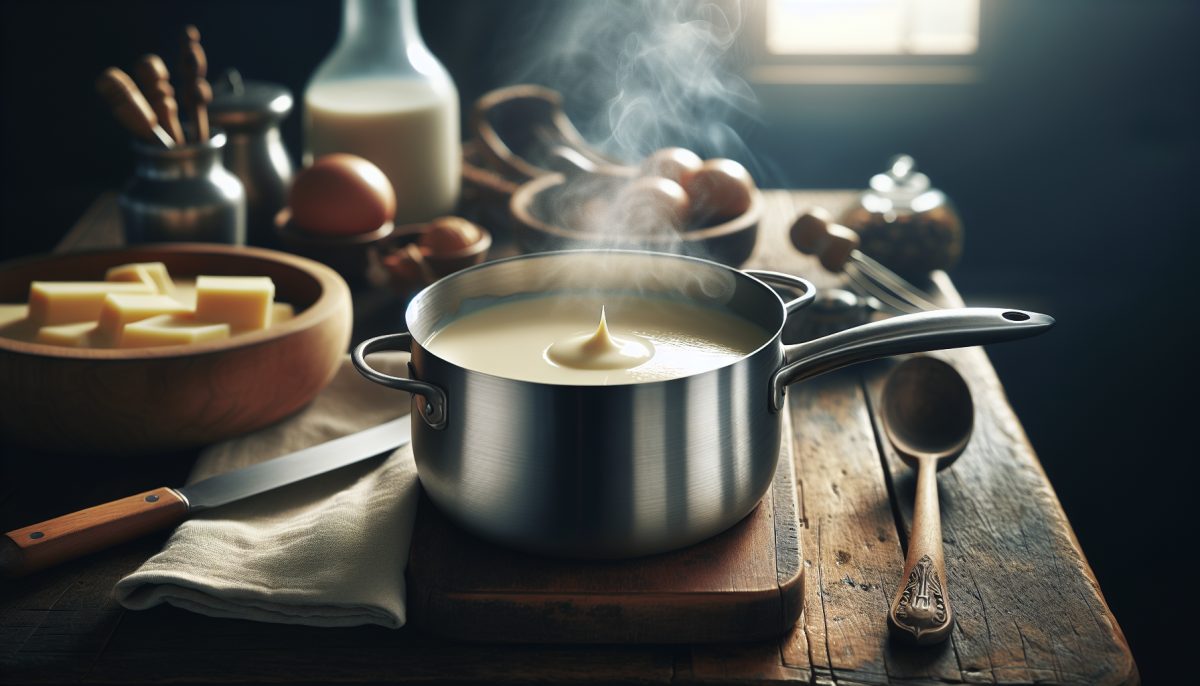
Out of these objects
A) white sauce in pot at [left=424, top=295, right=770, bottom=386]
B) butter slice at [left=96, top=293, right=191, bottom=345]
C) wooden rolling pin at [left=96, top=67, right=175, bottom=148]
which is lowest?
butter slice at [left=96, top=293, right=191, bottom=345]

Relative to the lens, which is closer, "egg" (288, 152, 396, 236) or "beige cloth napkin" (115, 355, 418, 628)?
"beige cloth napkin" (115, 355, 418, 628)

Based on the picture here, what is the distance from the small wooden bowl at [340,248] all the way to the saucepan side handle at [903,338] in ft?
2.54

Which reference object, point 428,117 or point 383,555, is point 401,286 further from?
point 383,555

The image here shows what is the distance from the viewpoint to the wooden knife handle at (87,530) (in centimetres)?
77

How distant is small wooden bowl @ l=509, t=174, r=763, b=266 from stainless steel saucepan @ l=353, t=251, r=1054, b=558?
483mm

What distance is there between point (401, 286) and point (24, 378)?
0.49 metres

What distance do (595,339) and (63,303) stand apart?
1.73ft

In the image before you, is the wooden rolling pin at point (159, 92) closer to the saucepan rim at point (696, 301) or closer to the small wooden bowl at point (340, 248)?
the small wooden bowl at point (340, 248)

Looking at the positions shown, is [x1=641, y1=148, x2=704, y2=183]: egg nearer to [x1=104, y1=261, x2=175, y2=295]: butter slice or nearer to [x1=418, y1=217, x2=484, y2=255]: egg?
[x1=418, y1=217, x2=484, y2=255]: egg

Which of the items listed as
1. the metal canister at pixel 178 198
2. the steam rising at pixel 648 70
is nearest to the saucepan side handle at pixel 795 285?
the metal canister at pixel 178 198

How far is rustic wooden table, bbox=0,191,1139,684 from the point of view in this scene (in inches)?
27.4

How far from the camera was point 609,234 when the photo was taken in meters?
1.30

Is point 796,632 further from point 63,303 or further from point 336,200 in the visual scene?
point 336,200

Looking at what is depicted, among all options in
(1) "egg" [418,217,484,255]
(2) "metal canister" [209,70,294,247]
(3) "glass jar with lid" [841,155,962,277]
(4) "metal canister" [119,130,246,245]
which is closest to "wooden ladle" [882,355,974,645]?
(3) "glass jar with lid" [841,155,962,277]
